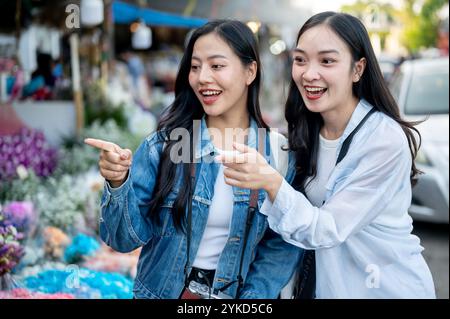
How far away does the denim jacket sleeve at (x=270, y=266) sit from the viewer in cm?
205

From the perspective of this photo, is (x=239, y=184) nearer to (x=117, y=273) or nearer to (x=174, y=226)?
(x=174, y=226)

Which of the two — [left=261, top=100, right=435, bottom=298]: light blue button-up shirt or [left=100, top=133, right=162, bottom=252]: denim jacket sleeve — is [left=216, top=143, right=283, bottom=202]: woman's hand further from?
[left=100, top=133, right=162, bottom=252]: denim jacket sleeve

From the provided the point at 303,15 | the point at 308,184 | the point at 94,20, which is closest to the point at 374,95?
the point at 308,184

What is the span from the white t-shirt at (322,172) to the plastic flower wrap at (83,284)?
A: 1.42 metres

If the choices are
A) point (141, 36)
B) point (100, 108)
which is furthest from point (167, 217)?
point (141, 36)

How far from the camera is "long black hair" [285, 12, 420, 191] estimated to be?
1.88 meters

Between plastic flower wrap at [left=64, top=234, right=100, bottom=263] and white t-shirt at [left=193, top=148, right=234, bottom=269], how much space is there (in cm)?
184

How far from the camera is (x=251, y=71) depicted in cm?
209

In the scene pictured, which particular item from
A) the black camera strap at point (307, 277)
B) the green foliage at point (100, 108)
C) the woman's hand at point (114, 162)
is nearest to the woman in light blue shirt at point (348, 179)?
the black camera strap at point (307, 277)

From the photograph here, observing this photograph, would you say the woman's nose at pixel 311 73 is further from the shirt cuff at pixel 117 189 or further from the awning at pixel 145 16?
the awning at pixel 145 16

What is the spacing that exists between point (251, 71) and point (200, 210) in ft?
1.79

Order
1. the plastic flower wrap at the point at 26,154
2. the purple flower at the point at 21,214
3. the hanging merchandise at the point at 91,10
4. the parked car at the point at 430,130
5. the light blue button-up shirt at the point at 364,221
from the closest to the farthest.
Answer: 1. the light blue button-up shirt at the point at 364,221
2. the purple flower at the point at 21,214
3. the plastic flower wrap at the point at 26,154
4. the parked car at the point at 430,130
5. the hanging merchandise at the point at 91,10

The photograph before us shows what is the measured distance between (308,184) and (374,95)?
1.26 ft

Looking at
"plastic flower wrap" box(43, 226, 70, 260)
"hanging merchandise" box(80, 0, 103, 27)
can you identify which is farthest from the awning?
"plastic flower wrap" box(43, 226, 70, 260)
